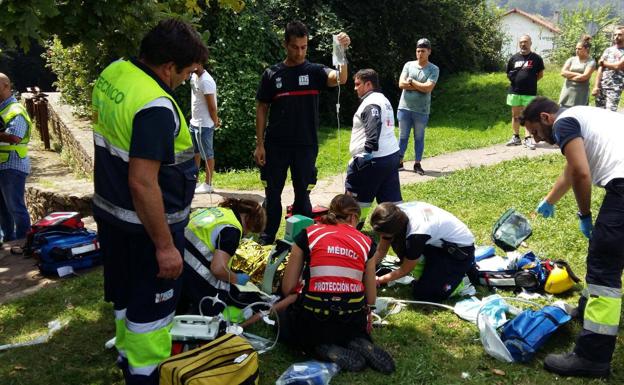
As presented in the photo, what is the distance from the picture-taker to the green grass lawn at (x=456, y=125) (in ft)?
34.5

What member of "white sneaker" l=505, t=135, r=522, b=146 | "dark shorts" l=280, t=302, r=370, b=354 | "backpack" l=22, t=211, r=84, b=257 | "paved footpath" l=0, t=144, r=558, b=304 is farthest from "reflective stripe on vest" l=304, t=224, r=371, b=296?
"white sneaker" l=505, t=135, r=522, b=146

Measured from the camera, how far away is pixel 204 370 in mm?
3096

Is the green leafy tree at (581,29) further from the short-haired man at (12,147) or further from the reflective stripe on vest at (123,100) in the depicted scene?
the reflective stripe on vest at (123,100)

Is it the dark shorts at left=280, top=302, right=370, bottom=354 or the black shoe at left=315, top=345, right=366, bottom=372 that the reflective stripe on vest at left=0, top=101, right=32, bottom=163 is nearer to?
the dark shorts at left=280, top=302, right=370, bottom=354

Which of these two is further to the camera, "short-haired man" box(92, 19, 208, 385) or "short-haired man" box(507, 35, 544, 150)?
"short-haired man" box(507, 35, 544, 150)

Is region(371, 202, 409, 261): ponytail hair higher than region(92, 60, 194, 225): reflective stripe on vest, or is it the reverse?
region(92, 60, 194, 225): reflective stripe on vest

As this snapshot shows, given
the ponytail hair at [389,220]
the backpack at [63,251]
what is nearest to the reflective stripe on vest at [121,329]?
the ponytail hair at [389,220]

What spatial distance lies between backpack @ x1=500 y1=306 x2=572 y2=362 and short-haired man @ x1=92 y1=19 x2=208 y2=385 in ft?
7.47

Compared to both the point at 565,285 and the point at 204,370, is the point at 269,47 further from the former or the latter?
the point at 204,370

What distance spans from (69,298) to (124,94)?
2804 mm

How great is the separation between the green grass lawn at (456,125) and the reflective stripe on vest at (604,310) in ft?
19.7

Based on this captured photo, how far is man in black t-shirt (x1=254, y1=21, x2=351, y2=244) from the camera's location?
5383 millimetres

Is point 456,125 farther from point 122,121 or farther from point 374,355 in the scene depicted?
point 122,121

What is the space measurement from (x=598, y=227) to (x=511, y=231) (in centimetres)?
147
